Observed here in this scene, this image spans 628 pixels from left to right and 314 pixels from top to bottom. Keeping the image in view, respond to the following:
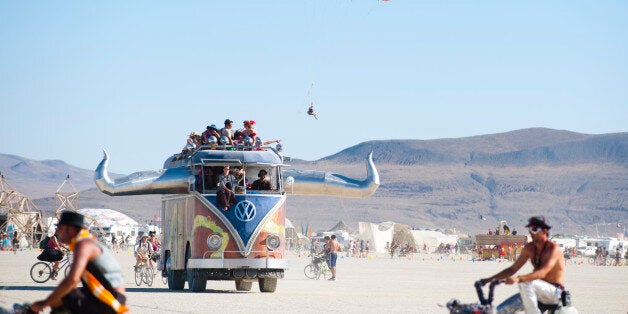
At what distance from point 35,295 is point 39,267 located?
257 inches

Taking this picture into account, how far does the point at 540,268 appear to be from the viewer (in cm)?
1211

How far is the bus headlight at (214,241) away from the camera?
2362 cm

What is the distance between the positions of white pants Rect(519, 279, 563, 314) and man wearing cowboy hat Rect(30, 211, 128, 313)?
4.25 metres

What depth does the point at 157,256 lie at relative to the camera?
2991 cm

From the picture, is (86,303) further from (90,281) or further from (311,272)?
(311,272)

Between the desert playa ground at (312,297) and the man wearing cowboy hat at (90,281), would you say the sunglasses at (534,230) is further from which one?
the desert playa ground at (312,297)

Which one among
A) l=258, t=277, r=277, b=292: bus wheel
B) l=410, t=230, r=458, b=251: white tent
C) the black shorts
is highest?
l=410, t=230, r=458, b=251: white tent

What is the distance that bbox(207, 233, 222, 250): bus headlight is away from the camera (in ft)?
77.5

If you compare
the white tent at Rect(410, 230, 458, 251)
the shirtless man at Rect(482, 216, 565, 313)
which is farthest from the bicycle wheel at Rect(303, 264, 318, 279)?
the white tent at Rect(410, 230, 458, 251)

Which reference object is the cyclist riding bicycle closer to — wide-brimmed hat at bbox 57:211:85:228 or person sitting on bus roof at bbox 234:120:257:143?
person sitting on bus roof at bbox 234:120:257:143

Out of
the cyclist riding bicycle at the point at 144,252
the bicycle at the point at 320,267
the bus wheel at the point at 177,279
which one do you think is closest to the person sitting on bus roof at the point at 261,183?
the bus wheel at the point at 177,279

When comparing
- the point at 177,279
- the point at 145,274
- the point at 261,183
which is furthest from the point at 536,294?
the point at 145,274

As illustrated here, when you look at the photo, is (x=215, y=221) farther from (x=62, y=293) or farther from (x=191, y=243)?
(x=62, y=293)

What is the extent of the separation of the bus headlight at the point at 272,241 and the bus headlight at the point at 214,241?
95cm
